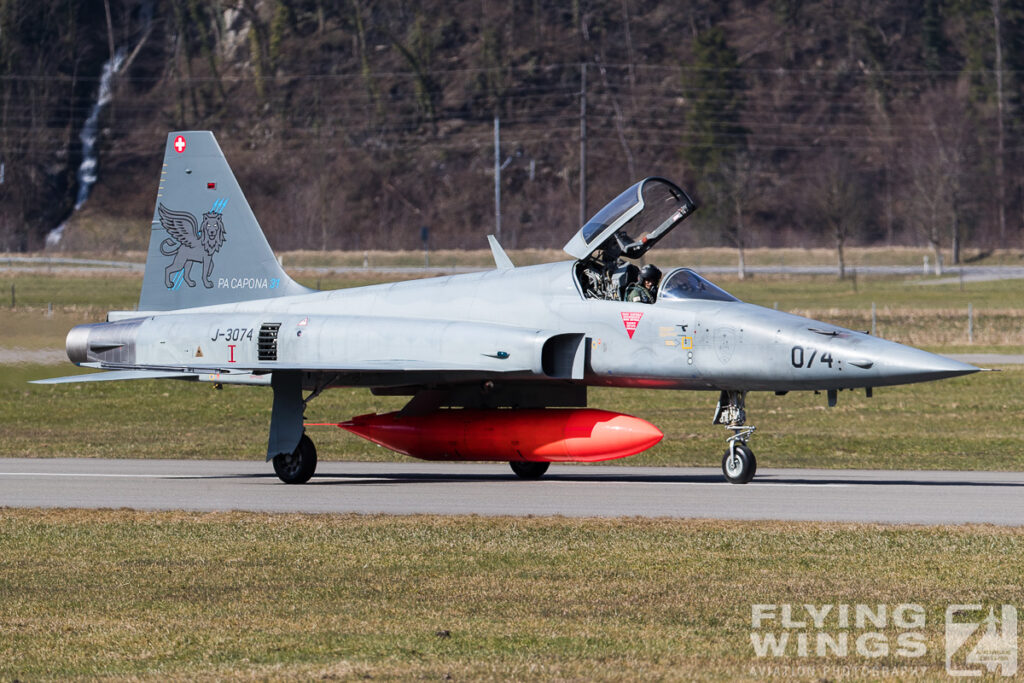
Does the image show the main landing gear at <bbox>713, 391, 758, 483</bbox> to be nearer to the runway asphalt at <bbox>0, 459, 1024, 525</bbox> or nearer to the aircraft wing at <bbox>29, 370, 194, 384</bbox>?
the runway asphalt at <bbox>0, 459, 1024, 525</bbox>

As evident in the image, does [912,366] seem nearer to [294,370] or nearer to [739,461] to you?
[739,461]

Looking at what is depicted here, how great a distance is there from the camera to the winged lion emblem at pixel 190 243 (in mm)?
19797

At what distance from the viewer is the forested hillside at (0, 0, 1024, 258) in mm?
105250

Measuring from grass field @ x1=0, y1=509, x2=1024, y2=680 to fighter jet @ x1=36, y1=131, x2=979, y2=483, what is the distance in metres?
3.15

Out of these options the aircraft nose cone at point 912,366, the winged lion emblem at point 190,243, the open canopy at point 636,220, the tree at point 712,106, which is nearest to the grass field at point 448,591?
the aircraft nose cone at point 912,366

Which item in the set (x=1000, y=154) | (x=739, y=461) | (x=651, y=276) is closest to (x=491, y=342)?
(x=651, y=276)

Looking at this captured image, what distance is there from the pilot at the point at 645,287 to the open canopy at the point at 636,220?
285 mm

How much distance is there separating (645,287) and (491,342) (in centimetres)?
195

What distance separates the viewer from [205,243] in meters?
19.8

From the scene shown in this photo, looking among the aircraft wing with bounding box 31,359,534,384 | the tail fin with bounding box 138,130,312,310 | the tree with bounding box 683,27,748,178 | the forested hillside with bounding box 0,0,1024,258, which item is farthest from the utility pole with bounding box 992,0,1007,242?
the aircraft wing with bounding box 31,359,534,384

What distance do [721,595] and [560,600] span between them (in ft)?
3.81

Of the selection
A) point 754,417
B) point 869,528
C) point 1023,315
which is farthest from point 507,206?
point 869,528

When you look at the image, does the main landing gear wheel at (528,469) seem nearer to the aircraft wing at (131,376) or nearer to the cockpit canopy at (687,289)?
the cockpit canopy at (687,289)

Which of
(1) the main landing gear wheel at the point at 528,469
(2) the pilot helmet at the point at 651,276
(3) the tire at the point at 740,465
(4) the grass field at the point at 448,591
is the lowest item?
(4) the grass field at the point at 448,591
